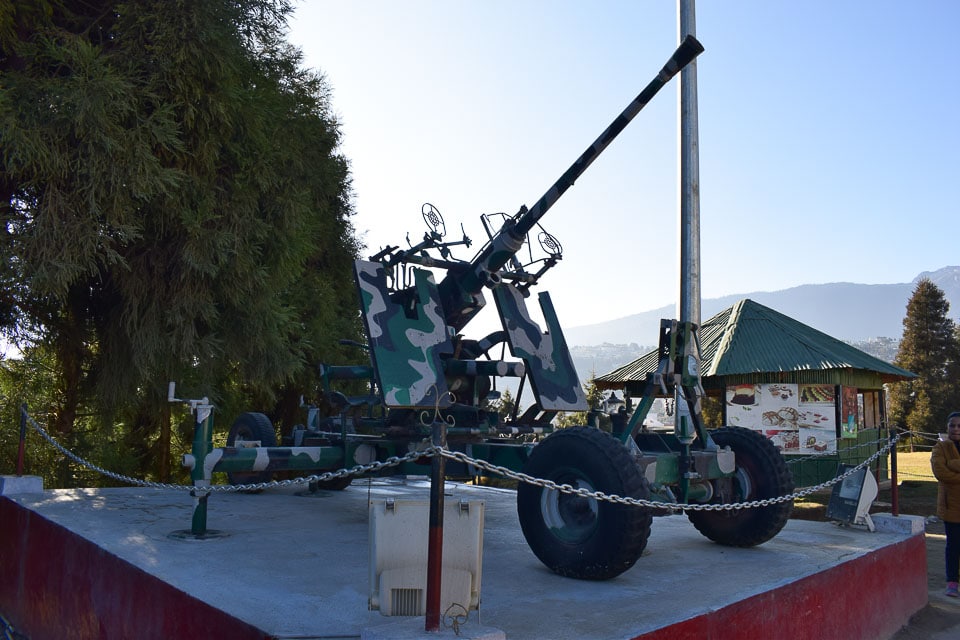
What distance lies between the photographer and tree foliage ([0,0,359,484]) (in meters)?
6.78

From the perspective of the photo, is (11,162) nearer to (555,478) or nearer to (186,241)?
(186,241)

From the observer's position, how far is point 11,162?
250 inches

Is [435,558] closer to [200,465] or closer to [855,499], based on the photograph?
[200,465]

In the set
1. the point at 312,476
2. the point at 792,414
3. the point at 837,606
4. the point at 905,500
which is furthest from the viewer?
the point at 792,414

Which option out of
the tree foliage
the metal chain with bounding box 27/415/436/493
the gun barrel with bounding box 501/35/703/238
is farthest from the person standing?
the tree foliage

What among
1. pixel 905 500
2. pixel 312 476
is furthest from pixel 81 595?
pixel 905 500

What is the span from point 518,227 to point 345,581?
3.09 meters

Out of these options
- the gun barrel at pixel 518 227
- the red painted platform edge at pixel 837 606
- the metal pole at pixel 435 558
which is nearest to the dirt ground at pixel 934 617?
the red painted platform edge at pixel 837 606

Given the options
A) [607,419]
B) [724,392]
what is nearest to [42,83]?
[607,419]

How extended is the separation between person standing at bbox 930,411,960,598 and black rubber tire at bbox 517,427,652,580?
347 cm

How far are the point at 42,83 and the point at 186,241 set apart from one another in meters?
Result: 1.97

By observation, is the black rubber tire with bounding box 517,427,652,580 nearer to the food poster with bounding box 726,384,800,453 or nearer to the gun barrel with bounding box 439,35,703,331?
the gun barrel with bounding box 439,35,703,331

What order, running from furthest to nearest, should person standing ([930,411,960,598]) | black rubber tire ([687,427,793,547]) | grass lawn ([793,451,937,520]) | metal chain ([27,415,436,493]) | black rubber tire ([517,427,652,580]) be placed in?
grass lawn ([793,451,937,520])
person standing ([930,411,960,598])
black rubber tire ([687,427,793,547])
black rubber tire ([517,427,652,580])
metal chain ([27,415,436,493])

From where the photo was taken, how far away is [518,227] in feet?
20.0
